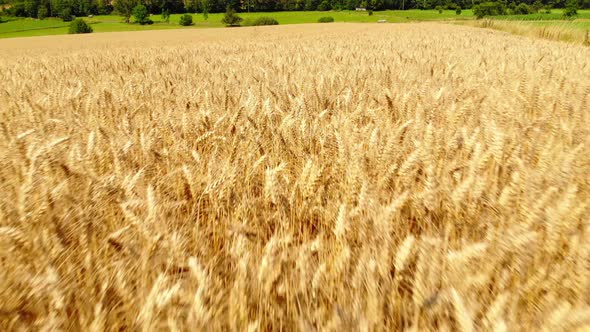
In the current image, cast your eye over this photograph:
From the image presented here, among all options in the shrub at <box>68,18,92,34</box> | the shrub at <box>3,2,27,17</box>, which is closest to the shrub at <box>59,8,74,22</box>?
the shrub at <box>3,2,27,17</box>

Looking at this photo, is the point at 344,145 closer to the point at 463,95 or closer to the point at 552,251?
the point at 552,251

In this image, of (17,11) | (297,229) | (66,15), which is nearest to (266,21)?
(66,15)

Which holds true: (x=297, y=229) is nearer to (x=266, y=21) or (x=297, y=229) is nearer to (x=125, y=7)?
(x=266, y=21)

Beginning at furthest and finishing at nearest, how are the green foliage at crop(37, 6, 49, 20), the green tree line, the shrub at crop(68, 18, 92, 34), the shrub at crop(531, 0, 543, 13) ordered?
the shrub at crop(531, 0, 543, 13) < the green tree line < the green foliage at crop(37, 6, 49, 20) < the shrub at crop(68, 18, 92, 34)

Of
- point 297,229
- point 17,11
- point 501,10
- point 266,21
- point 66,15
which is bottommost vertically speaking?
point 297,229

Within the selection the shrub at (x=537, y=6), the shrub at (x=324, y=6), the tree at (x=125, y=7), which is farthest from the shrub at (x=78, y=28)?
the shrub at (x=537, y=6)

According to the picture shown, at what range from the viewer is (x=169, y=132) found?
6.59ft

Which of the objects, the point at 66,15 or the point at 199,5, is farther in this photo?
the point at 199,5

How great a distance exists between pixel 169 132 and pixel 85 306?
131cm

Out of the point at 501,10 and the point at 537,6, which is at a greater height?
the point at 537,6

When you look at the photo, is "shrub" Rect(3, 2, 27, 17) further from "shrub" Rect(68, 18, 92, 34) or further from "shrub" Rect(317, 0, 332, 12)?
"shrub" Rect(317, 0, 332, 12)

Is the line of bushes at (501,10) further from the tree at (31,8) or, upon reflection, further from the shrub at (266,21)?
the tree at (31,8)

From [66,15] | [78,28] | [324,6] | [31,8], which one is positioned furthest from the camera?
[324,6]

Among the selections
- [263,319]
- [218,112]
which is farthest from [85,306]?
[218,112]
